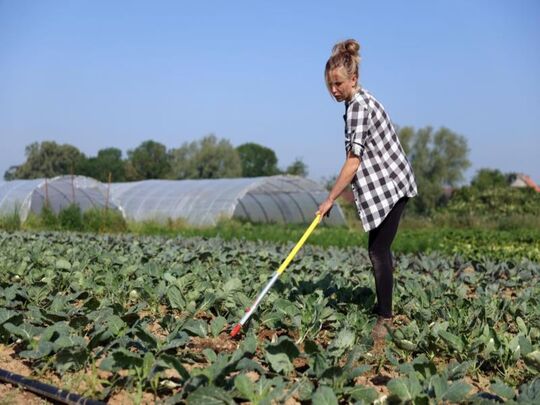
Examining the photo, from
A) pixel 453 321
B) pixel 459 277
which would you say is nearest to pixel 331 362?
pixel 453 321

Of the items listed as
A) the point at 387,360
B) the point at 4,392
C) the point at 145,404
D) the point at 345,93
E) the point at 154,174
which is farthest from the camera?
the point at 154,174

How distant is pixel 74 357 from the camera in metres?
3.21

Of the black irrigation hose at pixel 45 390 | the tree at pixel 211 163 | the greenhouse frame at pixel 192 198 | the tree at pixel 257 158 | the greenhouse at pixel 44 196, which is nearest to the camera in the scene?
the black irrigation hose at pixel 45 390

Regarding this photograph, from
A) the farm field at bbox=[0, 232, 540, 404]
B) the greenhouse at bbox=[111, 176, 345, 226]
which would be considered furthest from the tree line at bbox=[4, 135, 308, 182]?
the farm field at bbox=[0, 232, 540, 404]

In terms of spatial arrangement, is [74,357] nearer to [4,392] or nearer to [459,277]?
[4,392]

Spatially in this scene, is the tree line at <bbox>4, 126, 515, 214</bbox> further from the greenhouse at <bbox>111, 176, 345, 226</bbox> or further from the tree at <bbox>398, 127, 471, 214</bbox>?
the greenhouse at <bbox>111, 176, 345, 226</bbox>

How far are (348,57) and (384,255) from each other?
1202 millimetres

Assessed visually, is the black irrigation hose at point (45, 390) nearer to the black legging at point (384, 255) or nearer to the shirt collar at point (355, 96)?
the black legging at point (384, 255)

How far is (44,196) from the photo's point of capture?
66.4 feet

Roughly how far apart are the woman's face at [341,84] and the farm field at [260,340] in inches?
49.9

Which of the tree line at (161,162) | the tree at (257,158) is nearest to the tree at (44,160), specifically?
the tree line at (161,162)

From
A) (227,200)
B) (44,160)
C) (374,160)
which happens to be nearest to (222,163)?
(44,160)

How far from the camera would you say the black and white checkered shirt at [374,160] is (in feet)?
13.0

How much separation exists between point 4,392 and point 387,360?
189 cm
